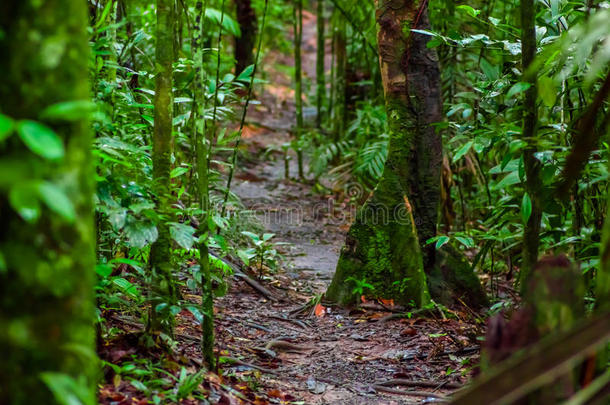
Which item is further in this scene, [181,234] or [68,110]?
[181,234]

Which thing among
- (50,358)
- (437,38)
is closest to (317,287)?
(437,38)

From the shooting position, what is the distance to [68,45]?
1288mm

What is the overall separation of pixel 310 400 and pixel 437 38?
1960 mm

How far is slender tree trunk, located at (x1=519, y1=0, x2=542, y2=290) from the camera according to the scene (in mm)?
2332

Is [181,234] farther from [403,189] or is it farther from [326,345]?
[403,189]

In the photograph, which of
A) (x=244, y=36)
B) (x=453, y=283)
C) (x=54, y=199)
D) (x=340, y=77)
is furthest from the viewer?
(x=244, y=36)

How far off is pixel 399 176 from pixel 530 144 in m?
2.23

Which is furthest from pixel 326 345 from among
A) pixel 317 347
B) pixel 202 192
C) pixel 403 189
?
pixel 202 192

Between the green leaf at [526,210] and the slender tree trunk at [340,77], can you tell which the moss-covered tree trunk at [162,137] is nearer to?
the green leaf at [526,210]

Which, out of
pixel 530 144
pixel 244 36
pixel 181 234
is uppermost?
pixel 244 36

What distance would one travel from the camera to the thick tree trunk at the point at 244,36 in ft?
36.8

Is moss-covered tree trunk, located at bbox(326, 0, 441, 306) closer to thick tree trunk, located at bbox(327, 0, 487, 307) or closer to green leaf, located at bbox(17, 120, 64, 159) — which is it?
thick tree trunk, located at bbox(327, 0, 487, 307)

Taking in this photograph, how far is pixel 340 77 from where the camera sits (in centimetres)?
1082

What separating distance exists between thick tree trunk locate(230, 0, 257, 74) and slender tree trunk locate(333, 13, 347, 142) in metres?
1.56
